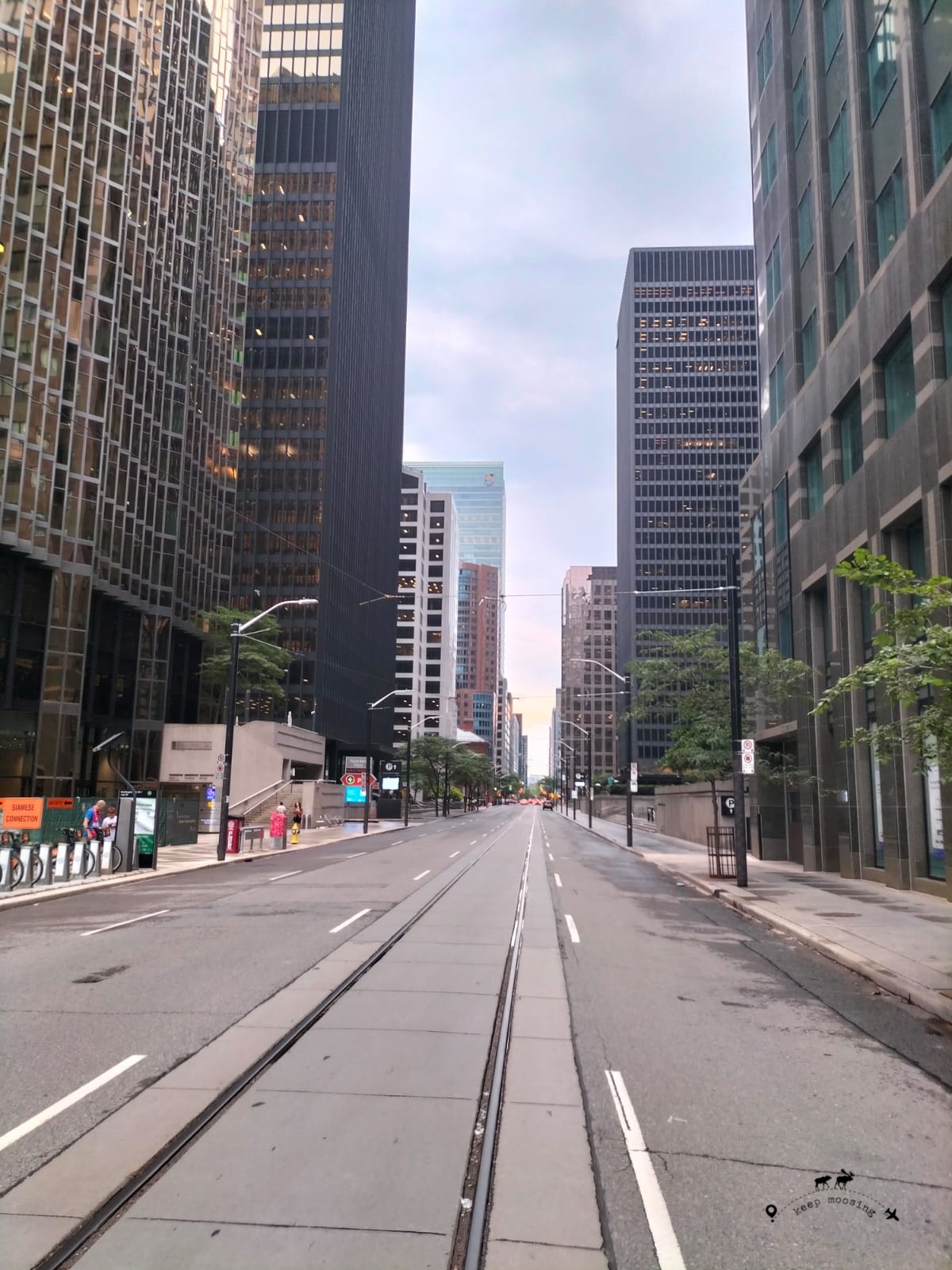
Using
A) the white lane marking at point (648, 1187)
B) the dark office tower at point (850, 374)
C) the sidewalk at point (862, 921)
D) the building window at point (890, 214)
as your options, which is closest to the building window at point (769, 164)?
the dark office tower at point (850, 374)

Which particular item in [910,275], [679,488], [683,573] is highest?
[679,488]

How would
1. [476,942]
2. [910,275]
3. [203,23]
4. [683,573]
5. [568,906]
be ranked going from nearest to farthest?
[476,942] < [568,906] < [910,275] < [203,23] < [683,573]

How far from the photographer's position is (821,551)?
29.2m

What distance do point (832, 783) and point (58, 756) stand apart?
36.5m

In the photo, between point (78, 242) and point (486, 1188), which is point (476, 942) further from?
point (78, 242)

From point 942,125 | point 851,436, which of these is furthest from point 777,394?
point 942,125

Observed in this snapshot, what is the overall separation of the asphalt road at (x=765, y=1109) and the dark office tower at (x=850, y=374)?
14.9ft

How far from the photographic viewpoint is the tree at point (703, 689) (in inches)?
1058

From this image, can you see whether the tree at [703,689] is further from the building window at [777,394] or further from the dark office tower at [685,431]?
the dark office tower at [685,431]

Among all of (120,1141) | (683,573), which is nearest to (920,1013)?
(120,1141)

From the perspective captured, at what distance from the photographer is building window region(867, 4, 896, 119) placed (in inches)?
941

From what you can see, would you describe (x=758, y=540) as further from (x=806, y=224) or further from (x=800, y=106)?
(x=800, y=106)

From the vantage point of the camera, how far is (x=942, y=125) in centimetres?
2116

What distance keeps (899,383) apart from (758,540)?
50.6ft
